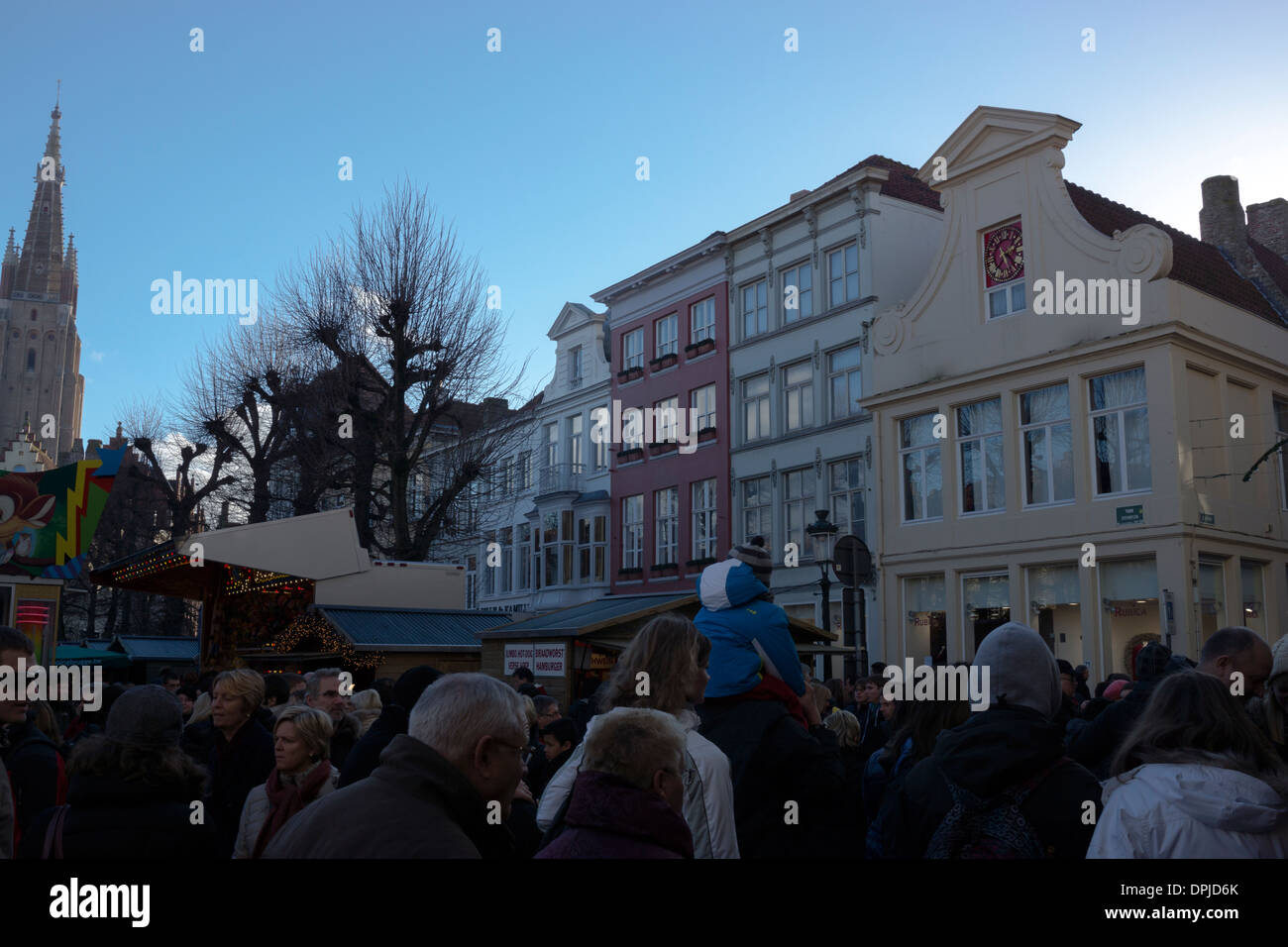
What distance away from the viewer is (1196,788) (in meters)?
3.05

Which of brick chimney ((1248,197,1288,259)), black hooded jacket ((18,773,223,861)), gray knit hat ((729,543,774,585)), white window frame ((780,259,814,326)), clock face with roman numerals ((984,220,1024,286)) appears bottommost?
black hooded jacket ((18,773,223,861))

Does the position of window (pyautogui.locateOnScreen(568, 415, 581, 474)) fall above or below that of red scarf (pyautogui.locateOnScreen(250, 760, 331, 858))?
above

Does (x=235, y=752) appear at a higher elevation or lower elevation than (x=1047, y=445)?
lower

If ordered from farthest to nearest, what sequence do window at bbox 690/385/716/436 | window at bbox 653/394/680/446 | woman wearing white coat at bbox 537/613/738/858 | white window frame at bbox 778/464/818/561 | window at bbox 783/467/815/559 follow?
window at bbox 653/394/680/446 → window at bbox 690/385/716/436 → window at bbox 783/467/815/559 → white window frame at bbox 778/464/818/561 → woman wearing white coat at bbox 537/613/738/858

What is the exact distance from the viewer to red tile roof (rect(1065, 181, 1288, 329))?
23.5 m

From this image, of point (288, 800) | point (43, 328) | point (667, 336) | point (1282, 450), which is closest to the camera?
point (288, 800)

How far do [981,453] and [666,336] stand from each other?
13612mm

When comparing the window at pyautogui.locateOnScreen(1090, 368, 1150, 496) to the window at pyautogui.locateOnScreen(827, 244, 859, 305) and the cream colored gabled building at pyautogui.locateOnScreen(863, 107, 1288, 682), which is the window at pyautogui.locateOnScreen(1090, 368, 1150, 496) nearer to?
the cream colored gabled building at pyautogui.locateOnScreen(863, 107, 1288, 682)

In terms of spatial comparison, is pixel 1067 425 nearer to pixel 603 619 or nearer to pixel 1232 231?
pixel 1232 231

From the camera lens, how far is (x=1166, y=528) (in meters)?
20.4

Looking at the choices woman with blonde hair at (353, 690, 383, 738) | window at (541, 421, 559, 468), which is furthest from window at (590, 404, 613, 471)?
woman with blonde hair at (353, 690, 383, 738)

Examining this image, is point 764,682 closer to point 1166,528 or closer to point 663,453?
point 1166,528

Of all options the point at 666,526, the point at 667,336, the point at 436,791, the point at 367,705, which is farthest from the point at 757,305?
the point at 436,791

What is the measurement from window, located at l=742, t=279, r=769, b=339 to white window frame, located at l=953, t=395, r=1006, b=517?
8077 mm
